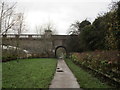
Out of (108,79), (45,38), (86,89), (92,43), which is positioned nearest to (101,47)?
(92,43)

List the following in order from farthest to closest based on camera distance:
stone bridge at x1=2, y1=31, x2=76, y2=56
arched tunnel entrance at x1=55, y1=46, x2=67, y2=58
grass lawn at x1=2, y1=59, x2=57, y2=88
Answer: arched tunnel entrance at x1=55, y1=46, x2=67, y2=58 < stone bridge at x1=2, y1=31, x2=76, y2=56 < grass lawn at x1=2, y1=59, x2=57, y2=88

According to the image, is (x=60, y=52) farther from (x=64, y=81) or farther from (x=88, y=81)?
(x=88, y=81)

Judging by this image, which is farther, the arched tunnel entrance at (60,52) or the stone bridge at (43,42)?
the arched tunnel entrance at (60,52)

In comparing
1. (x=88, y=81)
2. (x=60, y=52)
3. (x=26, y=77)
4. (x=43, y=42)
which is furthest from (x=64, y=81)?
(x=60, y=52)

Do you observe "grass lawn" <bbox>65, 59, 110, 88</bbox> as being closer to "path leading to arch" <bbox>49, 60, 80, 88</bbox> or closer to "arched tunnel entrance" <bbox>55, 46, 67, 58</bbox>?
"path leading to arch" <bbox>49, 60, 80, 88</bbox>

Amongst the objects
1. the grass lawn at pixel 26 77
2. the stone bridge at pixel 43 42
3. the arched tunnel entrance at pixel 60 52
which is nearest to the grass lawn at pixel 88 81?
the grass lawn at pixel 26 77

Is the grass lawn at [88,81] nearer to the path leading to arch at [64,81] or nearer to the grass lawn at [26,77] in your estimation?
the path leading to arch at [64,81]

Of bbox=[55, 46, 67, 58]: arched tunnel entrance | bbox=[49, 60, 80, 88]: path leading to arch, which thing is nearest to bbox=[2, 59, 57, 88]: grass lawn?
bbox=[49, 60, 80, 88]: path leading to arch

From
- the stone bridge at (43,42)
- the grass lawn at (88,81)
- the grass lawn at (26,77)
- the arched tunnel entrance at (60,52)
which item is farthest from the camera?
the arched tunnel entrance at (60,52)

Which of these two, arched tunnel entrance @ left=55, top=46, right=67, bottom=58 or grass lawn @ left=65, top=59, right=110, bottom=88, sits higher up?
arched tunnel entrance @ left=55, top=46, right=67, bottom=58

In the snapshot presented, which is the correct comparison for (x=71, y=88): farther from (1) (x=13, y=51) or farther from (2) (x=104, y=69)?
(1) (x=13, y=51)

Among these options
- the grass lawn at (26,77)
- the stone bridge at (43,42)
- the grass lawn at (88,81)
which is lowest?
the grass lawn at (88,81)

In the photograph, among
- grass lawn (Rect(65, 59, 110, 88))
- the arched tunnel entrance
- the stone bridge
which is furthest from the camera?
the arched tunnel entrance

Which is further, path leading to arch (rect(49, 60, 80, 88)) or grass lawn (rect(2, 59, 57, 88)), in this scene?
path leading to arch (rect(49, 60, 80, 88))
